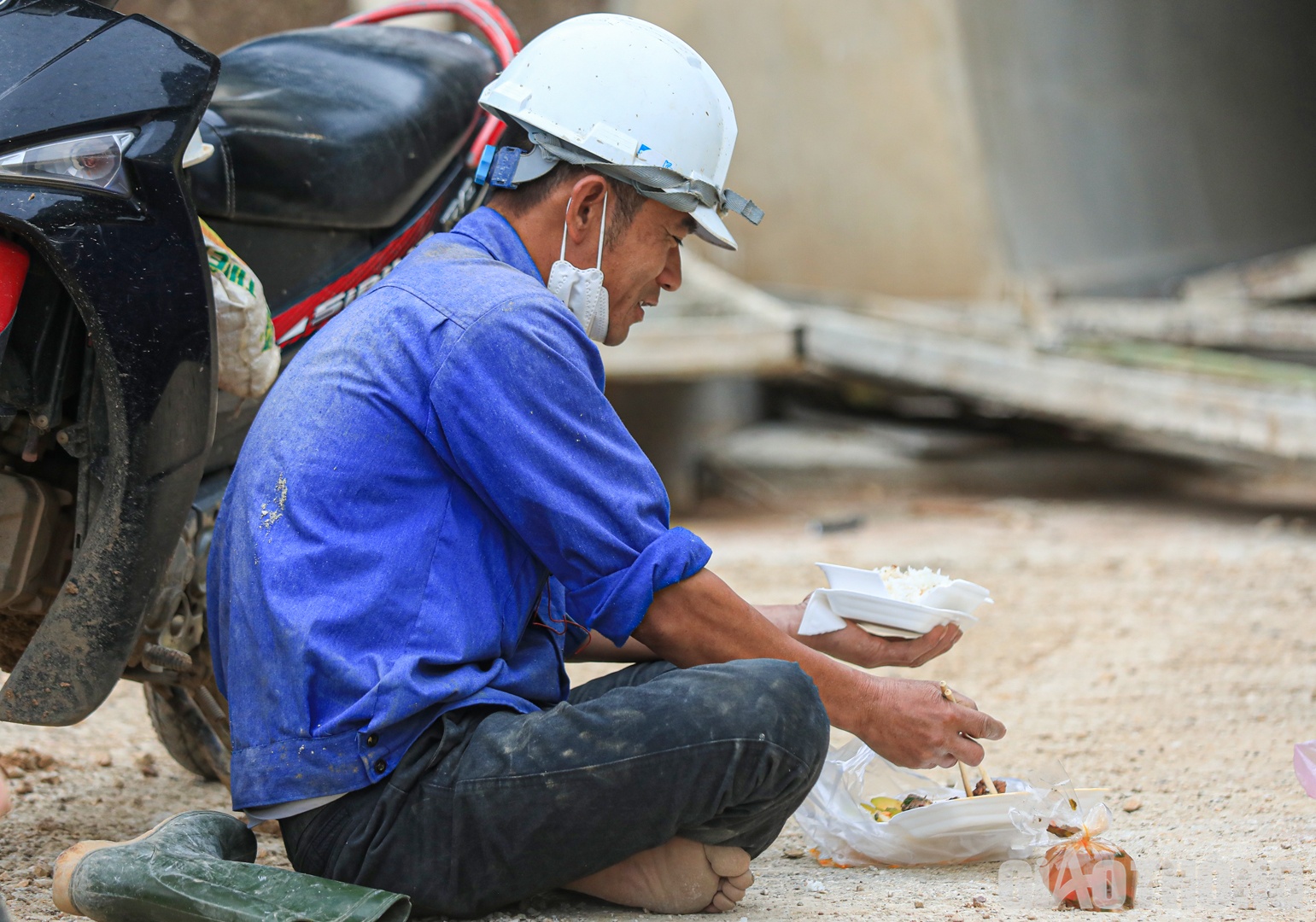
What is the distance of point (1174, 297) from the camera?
29.0 ft

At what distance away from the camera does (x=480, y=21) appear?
308 centimetres

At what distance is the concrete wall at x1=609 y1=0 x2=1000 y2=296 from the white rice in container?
5.83 metres

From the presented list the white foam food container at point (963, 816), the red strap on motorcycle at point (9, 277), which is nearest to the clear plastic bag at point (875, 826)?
the white foam food container at point (963, 816)

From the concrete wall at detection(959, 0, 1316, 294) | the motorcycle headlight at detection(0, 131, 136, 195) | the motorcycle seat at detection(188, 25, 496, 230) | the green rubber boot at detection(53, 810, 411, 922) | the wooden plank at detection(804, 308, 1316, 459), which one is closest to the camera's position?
the green rubber boot at detection(53, 810, 411, 922)

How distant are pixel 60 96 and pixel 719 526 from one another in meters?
4.54

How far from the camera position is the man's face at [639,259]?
2.12 meters

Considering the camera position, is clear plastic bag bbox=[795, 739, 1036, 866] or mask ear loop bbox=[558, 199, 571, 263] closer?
mask ear loop bbox=[558, 199, 571, 263]

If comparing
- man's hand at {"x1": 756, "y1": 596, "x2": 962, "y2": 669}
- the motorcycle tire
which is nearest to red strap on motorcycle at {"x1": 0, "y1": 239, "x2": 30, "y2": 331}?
the motorcycle tire

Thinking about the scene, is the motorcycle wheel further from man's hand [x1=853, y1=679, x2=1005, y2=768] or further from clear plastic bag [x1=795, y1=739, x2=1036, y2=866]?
man's hand [x1=853, y1=679, x2=1005, y2=768]

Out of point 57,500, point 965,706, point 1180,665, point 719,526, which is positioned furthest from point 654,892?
point 719,526

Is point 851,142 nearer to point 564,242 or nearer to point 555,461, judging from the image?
point 564,242

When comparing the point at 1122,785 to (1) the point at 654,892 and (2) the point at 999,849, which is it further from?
(1) the point at 654,892

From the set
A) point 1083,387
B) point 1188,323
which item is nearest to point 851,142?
point 1188,323

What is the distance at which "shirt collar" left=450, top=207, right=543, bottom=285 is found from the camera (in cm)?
207
